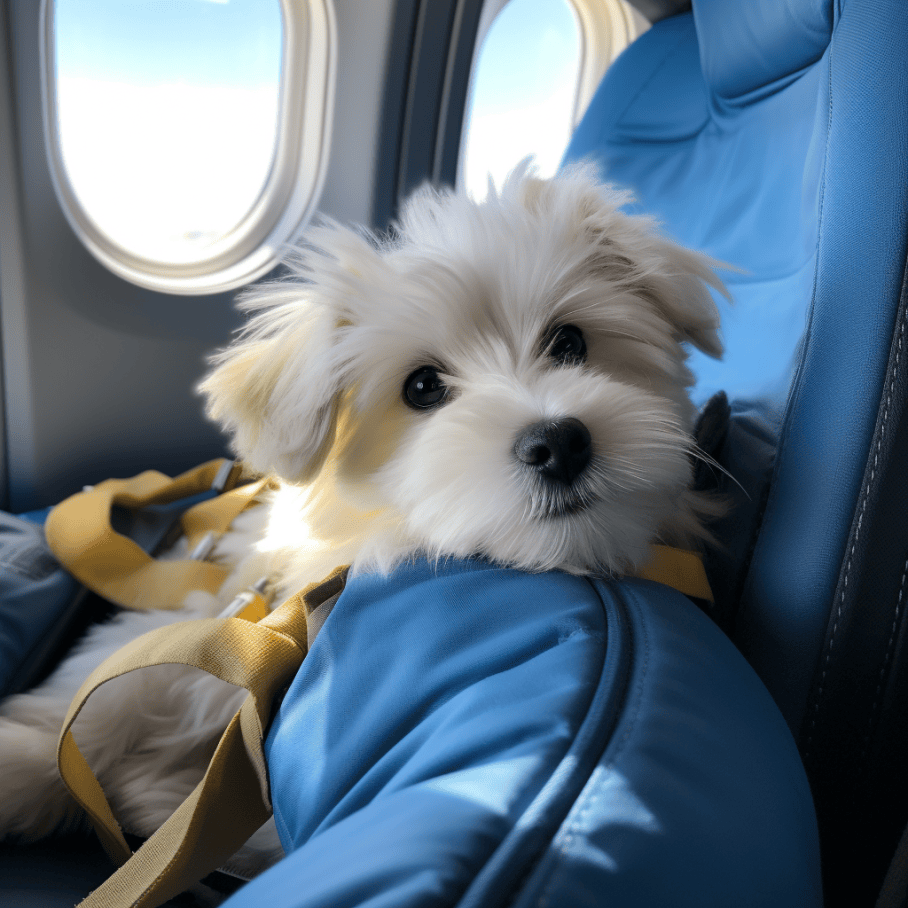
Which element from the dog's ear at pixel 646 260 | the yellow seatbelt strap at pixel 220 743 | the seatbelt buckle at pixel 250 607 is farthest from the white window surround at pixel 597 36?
the yellow seatbelt strap at pixel 220 743

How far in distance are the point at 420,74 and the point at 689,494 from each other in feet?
5.75

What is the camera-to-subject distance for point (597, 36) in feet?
9.08

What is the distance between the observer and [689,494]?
1.21 metres

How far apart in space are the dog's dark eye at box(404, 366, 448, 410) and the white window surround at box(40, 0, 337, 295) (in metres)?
1.25

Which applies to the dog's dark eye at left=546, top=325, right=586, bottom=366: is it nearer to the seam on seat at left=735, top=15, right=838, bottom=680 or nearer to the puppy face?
the puppy face

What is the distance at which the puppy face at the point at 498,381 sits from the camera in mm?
915

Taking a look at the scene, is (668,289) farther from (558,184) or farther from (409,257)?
(409,257)

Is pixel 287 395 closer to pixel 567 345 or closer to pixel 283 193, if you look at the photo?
pixel 567 345

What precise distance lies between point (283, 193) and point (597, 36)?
1471mm

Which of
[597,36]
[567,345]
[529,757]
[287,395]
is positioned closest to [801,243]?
[567,345]

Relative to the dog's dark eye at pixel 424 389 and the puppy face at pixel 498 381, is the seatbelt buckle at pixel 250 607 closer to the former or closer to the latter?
Result: the puppy face at pixel 498 381

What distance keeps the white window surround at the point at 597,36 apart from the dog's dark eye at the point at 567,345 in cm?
158

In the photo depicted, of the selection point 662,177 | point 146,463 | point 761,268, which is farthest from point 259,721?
point 662,177

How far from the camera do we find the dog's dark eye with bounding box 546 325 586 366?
3.74ft
